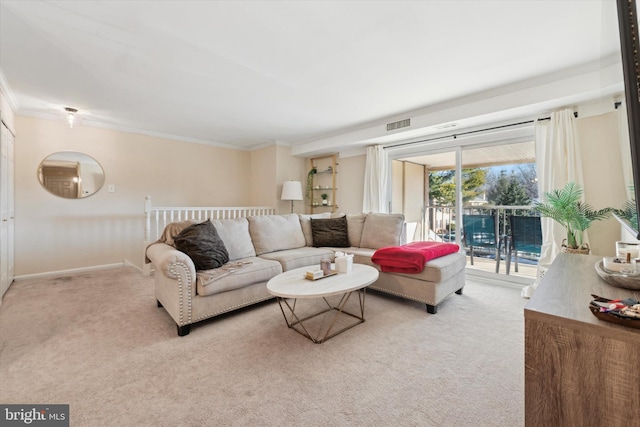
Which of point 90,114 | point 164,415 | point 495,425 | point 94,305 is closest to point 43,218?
point 90,114

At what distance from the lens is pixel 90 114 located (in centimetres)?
380

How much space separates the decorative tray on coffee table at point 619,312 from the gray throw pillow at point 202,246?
2458 mm

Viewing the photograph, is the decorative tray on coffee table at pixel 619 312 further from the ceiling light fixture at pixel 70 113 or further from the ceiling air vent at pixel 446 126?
the ceiling light fixture at pixel 70 113

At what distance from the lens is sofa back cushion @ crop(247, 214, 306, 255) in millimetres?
3352

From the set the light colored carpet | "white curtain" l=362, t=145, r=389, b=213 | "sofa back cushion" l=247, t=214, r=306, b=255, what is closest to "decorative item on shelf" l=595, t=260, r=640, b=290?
the light colored carpet

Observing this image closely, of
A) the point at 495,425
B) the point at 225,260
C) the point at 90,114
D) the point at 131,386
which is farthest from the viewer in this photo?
the point at 90,114

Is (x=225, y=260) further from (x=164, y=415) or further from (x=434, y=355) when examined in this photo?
(x=434, y=355)

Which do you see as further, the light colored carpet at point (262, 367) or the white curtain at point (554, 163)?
the white curtain at point (554, 163)

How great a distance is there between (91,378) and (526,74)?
4.26m

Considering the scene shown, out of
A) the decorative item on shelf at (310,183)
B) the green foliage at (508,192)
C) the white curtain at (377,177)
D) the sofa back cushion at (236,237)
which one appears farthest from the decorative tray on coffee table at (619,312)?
the decorative item on shelf at (310,183)

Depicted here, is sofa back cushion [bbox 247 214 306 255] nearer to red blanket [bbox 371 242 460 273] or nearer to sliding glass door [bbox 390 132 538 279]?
red blanket [bbox 371 242 460 273]

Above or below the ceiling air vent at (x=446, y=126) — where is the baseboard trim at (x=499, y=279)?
below

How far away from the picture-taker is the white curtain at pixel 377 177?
15.2ft

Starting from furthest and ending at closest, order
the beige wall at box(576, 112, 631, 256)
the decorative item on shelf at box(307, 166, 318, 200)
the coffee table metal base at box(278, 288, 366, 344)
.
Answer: the decorative item on shelf at box(307, 166, 318, 200), the beige wall at box(576, 112, 631, 256), the coffee table metal base at box(278, 288, 366, 344)
